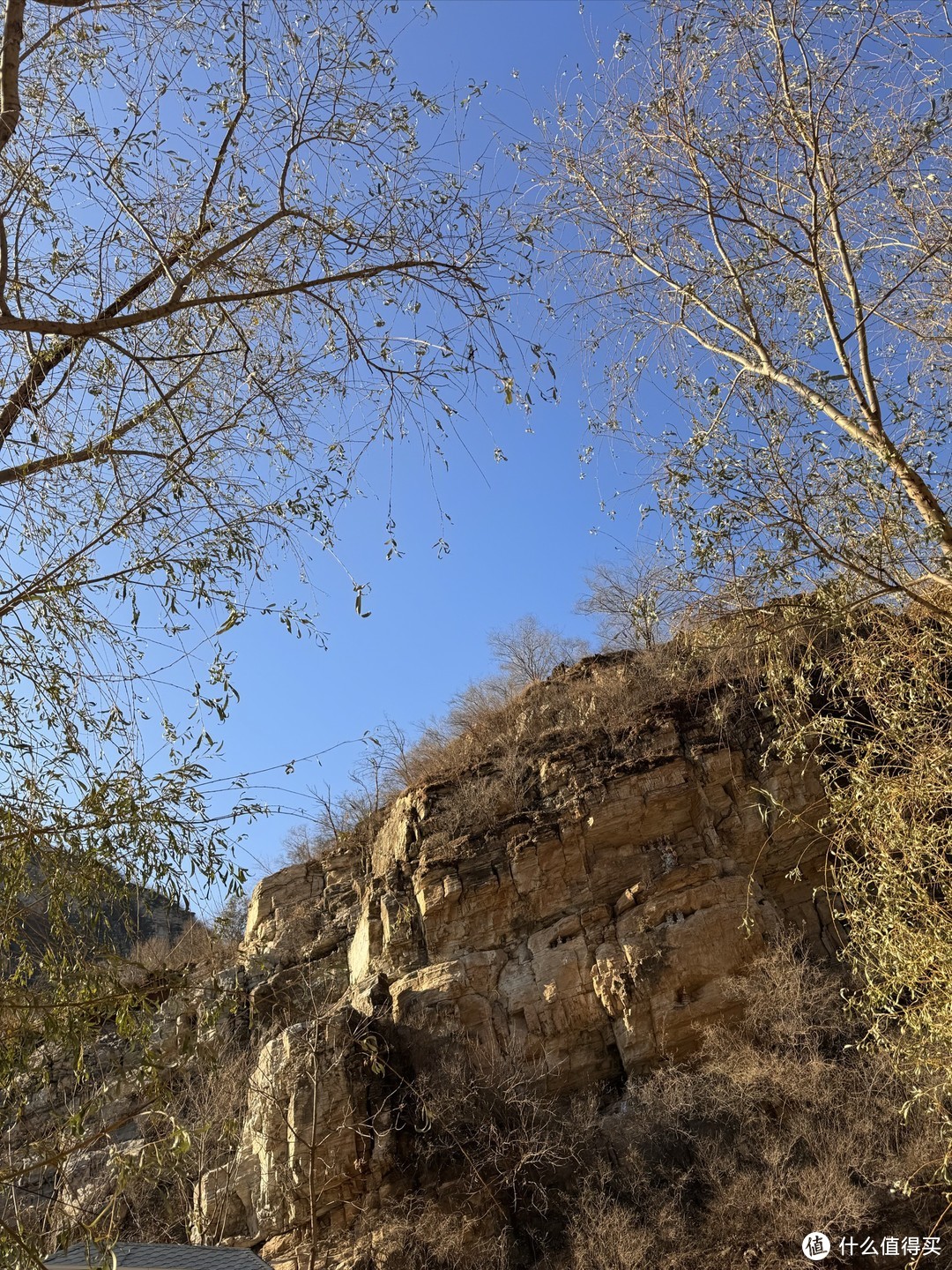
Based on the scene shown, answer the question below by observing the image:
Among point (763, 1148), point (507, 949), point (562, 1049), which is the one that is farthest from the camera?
point (507, 949)

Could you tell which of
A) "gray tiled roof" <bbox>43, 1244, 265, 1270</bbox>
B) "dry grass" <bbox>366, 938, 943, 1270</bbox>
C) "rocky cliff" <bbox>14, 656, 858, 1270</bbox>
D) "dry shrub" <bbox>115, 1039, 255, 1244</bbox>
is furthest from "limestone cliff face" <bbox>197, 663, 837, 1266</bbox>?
"gray tiled roof" <bbox>43, 1244, 265, 1270</bbox>

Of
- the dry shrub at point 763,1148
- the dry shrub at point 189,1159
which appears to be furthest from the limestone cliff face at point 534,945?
the dry shrub at point 763,1148

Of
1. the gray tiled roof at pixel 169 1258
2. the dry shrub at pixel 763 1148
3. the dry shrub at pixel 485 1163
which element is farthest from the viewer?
the dry shrub at pixel 485 1163

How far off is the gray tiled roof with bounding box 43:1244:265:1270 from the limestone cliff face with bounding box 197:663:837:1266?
3868 millimetres

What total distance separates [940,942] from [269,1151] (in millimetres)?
9064

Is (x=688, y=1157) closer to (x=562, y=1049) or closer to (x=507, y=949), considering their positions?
(x=562, y=1049)

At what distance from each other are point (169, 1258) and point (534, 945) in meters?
7.59

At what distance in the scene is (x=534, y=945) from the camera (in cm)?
1366

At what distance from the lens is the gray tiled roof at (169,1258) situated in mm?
5965

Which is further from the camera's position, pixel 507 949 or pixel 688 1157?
pixel 507 949

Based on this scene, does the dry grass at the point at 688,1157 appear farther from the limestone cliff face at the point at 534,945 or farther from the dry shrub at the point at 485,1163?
the limestone cliff face at the point at 534,945

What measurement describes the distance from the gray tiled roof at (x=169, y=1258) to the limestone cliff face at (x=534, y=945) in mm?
3868

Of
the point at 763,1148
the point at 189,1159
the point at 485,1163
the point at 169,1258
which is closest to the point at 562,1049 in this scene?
the point at 485,1163

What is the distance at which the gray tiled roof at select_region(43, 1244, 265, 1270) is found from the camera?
5965 mm
